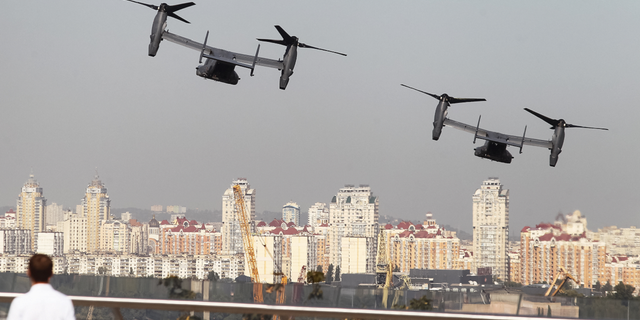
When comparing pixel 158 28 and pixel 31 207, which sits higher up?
pixel 158 28

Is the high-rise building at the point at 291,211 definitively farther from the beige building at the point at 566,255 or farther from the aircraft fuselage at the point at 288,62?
the aircraft fuselage at the point at 288,62

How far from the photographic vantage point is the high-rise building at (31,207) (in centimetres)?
14000

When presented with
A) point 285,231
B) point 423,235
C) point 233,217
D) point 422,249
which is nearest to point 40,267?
point 422,249

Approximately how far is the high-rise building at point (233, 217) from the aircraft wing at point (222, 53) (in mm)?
103882

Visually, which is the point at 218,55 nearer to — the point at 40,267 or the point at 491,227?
the point at 40,267

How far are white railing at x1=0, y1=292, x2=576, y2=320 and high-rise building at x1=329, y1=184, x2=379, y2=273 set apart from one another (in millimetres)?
116485

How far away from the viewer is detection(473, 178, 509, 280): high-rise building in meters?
107

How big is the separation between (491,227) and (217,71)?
329 ft

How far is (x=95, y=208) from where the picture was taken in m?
146

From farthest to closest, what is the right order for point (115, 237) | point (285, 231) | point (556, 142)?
point (115, 237), point (285, 231), point (556, 142)

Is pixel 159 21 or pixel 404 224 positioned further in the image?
pixel 404 224

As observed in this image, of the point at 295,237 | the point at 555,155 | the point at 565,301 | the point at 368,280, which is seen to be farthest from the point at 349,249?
the point at 565,301

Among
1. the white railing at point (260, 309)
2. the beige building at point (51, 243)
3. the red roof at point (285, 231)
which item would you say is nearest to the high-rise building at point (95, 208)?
the beige building at point (51, 243)

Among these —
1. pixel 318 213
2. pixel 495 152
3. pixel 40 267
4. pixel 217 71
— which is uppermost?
pixel 217 71
